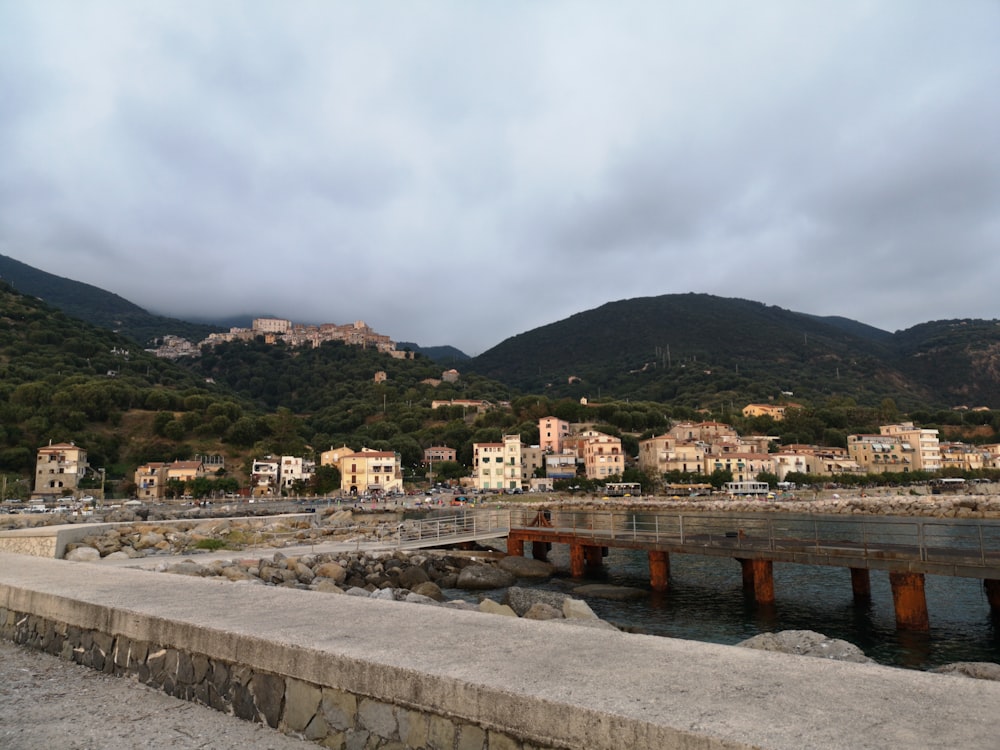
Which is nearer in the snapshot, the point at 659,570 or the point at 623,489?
the point at 659,570

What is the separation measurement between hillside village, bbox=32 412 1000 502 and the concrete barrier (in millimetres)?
80720

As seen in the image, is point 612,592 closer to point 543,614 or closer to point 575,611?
point 575,611

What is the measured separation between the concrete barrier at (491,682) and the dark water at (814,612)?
10838 mm

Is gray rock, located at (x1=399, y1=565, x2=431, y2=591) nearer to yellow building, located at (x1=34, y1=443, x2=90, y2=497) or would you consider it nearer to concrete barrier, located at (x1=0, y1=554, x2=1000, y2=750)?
concrete barrier, located at (x1=0, y1=554, x2=1000, y2=750)

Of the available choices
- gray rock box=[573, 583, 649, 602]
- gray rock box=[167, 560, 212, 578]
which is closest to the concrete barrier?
gray rock box=[167, 560, 212, 578]

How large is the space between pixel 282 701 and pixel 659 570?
1961 cm

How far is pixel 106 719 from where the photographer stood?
4418mm

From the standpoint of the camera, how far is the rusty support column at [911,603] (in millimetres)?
15820

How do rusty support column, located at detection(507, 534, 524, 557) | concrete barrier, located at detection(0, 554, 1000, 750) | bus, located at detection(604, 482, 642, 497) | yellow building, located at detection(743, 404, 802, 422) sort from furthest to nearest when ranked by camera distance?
yellow building, located at detection(743, 404, 802, 422), bus, located at detection(604, 482, 642, 497), rusty support column, located at detection(507, 534, 524, 557), concrete barrier, located at detection(0, 554, 1000, 750)

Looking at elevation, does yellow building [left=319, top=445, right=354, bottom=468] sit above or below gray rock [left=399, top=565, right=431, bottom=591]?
above

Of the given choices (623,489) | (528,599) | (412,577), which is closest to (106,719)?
(528,599)

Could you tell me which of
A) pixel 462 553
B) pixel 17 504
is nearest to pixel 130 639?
pixel 462 553

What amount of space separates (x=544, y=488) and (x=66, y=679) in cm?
9143

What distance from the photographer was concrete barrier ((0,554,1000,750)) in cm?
274
